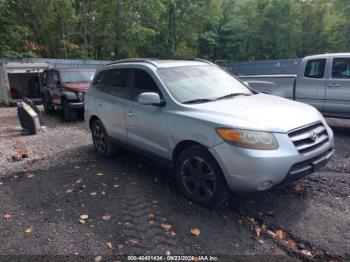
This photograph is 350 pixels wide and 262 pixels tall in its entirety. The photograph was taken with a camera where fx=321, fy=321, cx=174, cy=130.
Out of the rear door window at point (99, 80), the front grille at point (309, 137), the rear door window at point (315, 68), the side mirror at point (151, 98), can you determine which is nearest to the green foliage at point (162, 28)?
the rear door window at point (99, 80)

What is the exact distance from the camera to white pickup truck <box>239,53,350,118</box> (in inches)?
289

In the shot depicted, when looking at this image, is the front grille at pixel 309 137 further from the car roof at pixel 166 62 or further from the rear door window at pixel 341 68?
the rear door window at pixel 341 68

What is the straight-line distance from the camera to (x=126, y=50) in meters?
27.8

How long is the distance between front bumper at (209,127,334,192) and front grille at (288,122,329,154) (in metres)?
0.07

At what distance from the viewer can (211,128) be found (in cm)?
358

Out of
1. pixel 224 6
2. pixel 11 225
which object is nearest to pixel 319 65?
pixel 11 225

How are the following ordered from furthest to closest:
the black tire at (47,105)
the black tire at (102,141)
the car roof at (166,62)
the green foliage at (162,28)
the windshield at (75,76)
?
the green foliage at (162,28) → the black tire at (47,105) → the windshield at (75,76) → the black tire at (102,141) → the car roof at (166,62)

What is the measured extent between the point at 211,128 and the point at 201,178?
2.14ft

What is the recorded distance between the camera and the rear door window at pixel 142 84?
4.54 meters

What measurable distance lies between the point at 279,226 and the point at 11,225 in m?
3.06

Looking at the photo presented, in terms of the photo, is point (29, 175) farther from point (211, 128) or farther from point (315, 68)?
point (315, 68)

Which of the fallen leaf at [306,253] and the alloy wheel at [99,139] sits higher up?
the alloy wheel at [99,139]

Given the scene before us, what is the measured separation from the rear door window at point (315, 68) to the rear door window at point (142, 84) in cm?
497

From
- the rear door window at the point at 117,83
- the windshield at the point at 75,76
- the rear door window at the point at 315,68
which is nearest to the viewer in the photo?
the rear door window at the point at 117,83
